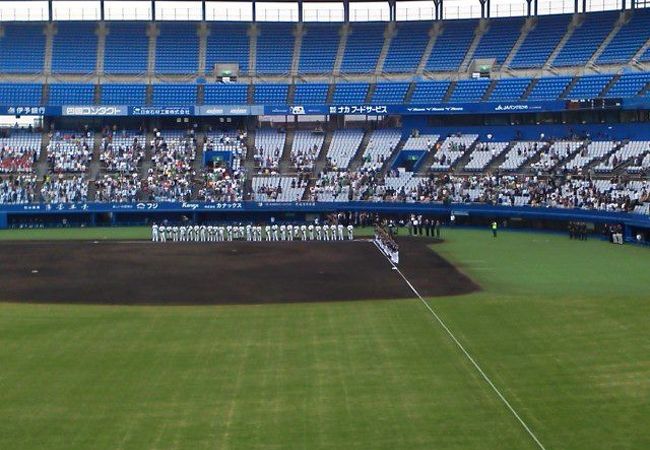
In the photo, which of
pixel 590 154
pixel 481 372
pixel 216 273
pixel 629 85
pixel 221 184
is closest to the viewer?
pixel 481 372

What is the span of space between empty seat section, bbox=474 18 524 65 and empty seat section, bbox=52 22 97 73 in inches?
1433

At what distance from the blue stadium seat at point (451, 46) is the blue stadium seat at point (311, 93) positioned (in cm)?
1017

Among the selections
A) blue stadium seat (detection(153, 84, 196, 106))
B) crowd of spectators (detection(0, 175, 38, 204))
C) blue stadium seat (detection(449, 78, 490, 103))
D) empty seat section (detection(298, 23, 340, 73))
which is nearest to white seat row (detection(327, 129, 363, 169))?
empty seat section (detection(298, 23, 340, 73))

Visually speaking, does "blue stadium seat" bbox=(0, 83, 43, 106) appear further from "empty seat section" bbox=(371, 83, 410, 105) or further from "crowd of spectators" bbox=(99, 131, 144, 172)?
"empty seat section" bbox=(371, 83, 410, 105)

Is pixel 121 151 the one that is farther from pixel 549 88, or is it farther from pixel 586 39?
pixel 586 39

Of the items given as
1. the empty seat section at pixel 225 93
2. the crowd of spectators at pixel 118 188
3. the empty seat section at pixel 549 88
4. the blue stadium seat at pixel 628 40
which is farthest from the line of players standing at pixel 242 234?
the blue stadium seat at pixel 628 40

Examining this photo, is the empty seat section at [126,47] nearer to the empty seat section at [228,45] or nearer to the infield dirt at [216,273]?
the empty seat section at [228,45]

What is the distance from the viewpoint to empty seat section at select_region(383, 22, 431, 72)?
8244cm

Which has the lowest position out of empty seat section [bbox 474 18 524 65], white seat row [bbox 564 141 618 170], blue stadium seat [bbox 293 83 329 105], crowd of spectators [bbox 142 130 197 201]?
crowd of spectators [bbox 142 130 197 201]

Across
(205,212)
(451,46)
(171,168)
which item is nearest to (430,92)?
(451,46)

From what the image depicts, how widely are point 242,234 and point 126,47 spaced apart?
33.5 meters

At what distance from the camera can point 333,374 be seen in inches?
877

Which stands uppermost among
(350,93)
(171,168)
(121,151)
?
(350,93)

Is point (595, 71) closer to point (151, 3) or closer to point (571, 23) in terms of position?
point (571, 23)
